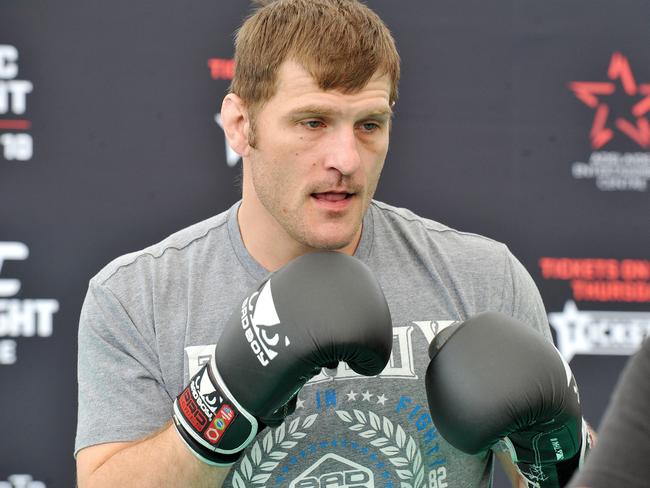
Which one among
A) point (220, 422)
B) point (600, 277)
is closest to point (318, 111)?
point (220, 422)

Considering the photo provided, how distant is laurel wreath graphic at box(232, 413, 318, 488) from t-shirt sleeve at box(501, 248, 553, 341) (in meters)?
0.38

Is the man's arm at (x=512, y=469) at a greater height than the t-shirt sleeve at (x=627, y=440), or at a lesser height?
lesser

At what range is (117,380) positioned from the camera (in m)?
1.70

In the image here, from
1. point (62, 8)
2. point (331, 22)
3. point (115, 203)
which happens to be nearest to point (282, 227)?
point (331, 22)

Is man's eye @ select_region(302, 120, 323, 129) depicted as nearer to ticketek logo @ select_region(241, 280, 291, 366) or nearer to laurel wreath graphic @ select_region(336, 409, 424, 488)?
ticketek logo @ select_region(241, 280, 291, 366)

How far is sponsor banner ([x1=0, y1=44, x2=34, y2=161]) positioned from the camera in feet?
7.90

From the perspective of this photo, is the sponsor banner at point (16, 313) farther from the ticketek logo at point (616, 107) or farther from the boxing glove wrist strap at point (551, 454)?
the ticketek logo at point (616, 107)

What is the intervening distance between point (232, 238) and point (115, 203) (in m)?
0.73

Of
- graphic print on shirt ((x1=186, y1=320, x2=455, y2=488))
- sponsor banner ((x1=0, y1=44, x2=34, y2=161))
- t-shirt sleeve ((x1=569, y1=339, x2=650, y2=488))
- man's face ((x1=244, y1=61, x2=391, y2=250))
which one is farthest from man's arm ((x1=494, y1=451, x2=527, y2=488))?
sponsor banner ((x1=0, y1=44, x2=34, y2=161))

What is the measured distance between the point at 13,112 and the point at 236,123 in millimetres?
821

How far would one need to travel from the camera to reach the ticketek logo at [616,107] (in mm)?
2613

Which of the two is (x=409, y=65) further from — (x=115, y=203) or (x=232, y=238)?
(x=232, y=238)

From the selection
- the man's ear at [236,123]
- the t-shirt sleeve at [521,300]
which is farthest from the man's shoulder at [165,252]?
the t-shirt sleeve at [521,300]

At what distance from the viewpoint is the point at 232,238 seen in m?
1.81
